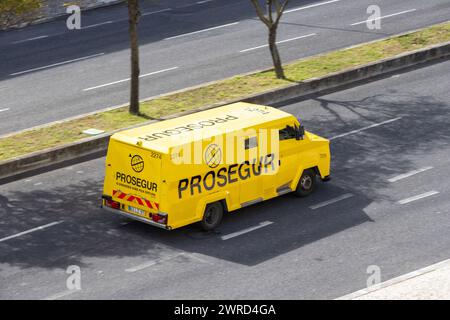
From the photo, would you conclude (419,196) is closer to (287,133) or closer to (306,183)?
(306,183)

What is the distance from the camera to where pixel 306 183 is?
22219 millimetres

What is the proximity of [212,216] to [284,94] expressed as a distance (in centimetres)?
838

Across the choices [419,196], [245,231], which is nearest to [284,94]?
[419,196]

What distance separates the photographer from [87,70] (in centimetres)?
3172

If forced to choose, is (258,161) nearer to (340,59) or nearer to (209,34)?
→ (340,59)

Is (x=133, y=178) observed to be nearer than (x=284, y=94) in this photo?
Yes

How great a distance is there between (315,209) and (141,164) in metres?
3.97

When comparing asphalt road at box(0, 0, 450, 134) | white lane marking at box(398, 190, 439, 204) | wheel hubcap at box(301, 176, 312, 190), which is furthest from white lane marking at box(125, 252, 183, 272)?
asphalt road at box(0, 0, 450, 134)

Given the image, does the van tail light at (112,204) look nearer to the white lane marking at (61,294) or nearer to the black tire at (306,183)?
the white lane marking at (61,294)

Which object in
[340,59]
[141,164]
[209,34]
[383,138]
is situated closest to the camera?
[141,164]

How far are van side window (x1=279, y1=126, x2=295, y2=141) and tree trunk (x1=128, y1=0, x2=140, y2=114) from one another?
6043 millimetres

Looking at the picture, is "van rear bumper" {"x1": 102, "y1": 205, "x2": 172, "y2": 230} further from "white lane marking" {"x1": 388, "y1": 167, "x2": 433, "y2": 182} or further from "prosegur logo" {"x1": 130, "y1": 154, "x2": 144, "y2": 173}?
"white lane marking" {"x1": 388, "y1": 167, "x2": 433, "y2": 182}

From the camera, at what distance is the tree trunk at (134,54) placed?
26016 millimetres
